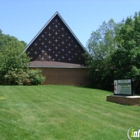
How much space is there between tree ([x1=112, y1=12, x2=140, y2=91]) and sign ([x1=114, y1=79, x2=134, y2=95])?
841 cm

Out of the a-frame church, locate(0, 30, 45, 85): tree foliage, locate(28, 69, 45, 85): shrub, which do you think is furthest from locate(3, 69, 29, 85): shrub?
the a-frame church

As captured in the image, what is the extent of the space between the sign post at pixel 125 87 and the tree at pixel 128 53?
A: 841 centimetres

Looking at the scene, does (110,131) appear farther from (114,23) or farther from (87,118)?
(114,23)

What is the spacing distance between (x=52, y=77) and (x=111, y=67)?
23.6 feet

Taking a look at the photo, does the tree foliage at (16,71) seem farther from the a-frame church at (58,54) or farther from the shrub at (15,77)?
the a-frame church at (58,54)

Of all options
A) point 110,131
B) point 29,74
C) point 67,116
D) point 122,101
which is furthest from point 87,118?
point 29,74

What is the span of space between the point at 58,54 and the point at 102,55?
549cm

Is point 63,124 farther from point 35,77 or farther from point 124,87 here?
point 35,77

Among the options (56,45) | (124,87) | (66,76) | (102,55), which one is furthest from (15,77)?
(124,87)

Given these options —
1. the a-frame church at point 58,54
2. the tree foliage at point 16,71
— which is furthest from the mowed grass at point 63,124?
the a-frame church at point 58,54

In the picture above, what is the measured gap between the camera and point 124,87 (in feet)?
44.3

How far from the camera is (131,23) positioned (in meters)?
26.4

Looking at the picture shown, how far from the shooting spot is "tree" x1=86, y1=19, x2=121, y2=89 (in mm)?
27094

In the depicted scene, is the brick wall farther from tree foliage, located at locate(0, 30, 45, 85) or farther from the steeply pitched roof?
tree foliage, located at locate(0, 30, 45, 85)
